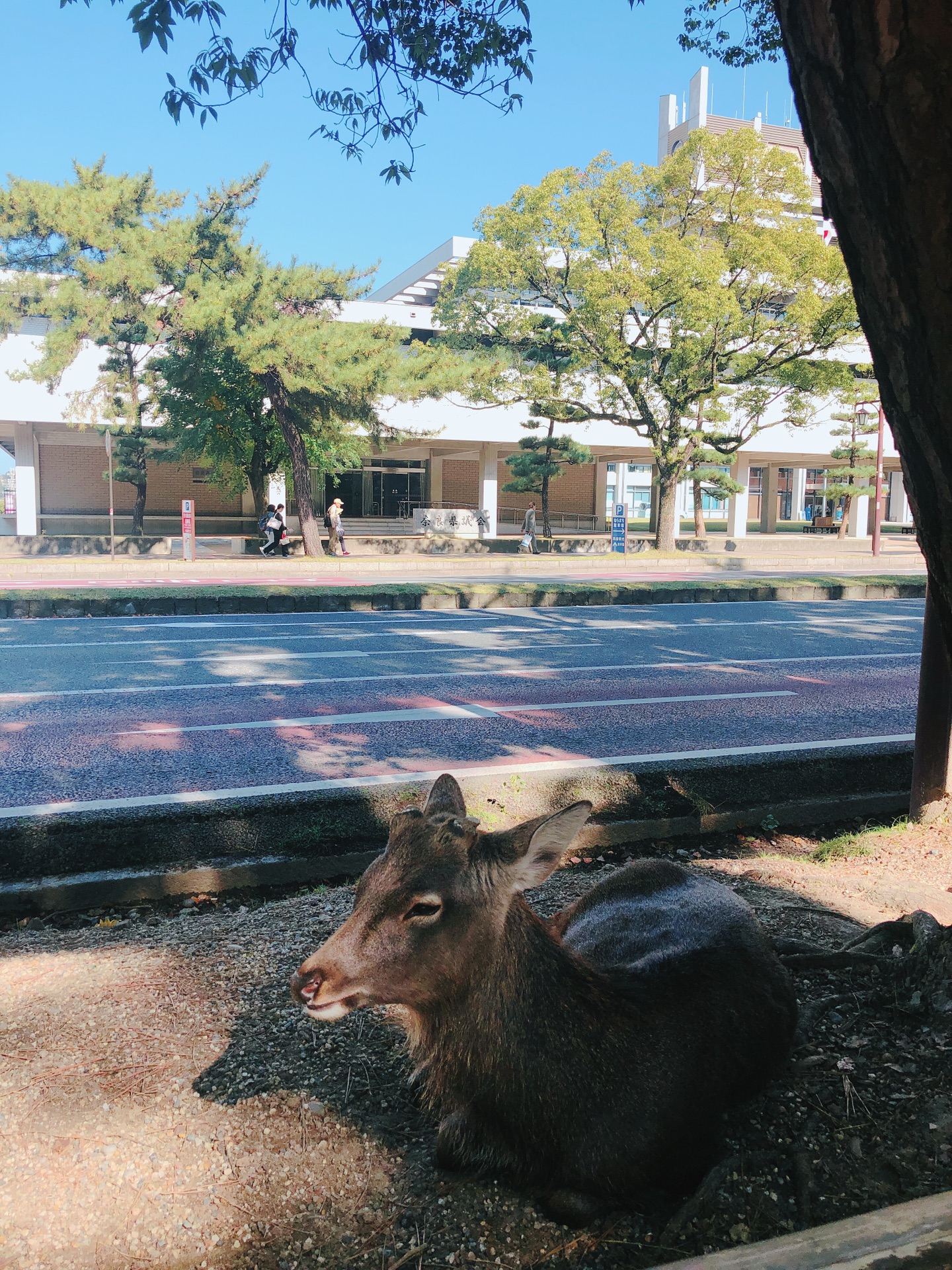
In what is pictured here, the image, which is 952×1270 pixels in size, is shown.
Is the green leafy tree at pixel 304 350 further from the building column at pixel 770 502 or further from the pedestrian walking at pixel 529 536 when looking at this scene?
the building column at pixel 770 502

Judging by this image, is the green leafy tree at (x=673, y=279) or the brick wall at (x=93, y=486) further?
the brick wall at (x=93, y=486)

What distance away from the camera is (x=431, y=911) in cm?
223

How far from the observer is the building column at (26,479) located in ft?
104

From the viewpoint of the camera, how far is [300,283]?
25.0 meters

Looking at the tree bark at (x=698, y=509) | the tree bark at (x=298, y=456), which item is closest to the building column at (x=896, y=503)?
the tree bark at (x=698, y=509)

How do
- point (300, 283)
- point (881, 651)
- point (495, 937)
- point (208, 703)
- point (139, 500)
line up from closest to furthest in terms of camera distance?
point (495, 937)
point (208, 703)
point (881, 651)
point (300, 283)
point (139, 500)

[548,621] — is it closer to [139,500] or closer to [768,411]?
[139,500]

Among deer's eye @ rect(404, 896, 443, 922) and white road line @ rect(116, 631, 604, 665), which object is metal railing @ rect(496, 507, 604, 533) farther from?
deer's eye @ rect(404, 896, 443, 922)

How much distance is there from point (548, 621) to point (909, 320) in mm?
12106

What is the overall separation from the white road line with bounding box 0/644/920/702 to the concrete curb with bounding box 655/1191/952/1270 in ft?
23.6

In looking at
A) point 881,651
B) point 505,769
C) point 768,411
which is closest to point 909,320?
point 505,769

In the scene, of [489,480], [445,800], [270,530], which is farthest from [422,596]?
[489,480]

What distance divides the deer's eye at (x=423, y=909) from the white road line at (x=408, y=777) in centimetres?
325

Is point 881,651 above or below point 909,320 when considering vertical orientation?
below
